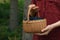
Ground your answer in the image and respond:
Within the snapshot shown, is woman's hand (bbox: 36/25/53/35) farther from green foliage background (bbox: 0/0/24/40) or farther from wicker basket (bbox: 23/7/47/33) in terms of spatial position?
green foliage background (bbox: 0/0/24/40)

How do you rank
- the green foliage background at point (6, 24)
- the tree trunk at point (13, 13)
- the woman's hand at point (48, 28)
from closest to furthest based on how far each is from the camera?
the woman's hand at point (48, 28) < the green foliage background at point (6, 24) < the tree trunk at point (13, 13)

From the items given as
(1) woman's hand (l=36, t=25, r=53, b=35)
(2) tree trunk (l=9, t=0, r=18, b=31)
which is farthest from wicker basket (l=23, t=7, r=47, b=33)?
(2) tree trunk (l=9, t=0, r=18, b=31)

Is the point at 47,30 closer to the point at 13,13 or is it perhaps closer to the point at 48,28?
the point at 48,28

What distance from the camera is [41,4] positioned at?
1933 mm

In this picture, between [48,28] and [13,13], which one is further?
[13,13]

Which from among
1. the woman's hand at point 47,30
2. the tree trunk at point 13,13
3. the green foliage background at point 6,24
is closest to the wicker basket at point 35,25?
the woman's hand at point 47,30

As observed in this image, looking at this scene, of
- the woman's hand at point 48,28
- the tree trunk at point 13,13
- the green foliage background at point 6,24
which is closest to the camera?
the woman's hand at point 48,28

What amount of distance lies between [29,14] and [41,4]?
144mm

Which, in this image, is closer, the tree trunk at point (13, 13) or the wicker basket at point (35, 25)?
the wicker basket at point (35, 25)

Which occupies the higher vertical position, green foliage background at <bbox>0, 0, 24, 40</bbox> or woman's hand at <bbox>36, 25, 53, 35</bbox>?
woman's hand at <bbox>36, 25, 53, 35</bbox>

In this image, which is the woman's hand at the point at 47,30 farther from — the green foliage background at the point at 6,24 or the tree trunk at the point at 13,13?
the tree trunk at the point at 13,13

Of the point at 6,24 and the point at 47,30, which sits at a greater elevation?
the point at 47,30

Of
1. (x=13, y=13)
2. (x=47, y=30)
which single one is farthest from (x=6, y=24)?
(x=47, y=30)

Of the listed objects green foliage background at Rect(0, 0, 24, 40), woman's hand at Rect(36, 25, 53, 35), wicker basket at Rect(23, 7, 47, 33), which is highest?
wicker basket at Rect(23, 7, 47, 33)
